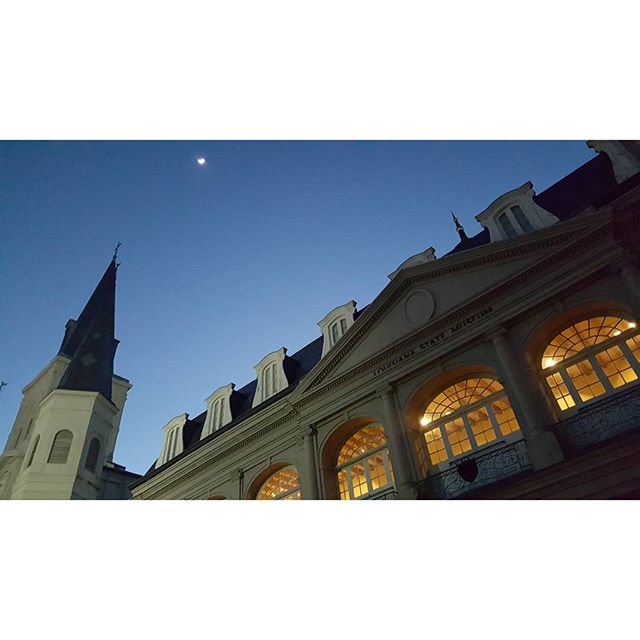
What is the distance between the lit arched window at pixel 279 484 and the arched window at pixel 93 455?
9598mm

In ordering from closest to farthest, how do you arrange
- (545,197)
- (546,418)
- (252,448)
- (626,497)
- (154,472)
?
(626,497) < (546,418) < (545,197) < (252,448) < (154,472)

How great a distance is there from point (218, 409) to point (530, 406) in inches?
493

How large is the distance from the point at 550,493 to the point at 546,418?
1611mm

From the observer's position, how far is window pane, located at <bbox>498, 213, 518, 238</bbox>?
1356cm

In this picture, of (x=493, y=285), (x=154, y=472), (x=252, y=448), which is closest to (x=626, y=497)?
(x=493, y=285)

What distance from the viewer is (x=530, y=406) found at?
10.4 m

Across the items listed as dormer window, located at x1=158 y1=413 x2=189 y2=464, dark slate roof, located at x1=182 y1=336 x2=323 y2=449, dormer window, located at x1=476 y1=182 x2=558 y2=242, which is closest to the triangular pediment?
dormer window, located at x1=476 y1=182 x2=558 y2=242

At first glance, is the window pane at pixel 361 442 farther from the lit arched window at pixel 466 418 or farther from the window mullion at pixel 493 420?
the window mullion at pixel 493 420

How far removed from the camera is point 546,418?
401 inches

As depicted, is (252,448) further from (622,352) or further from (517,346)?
(622,352)

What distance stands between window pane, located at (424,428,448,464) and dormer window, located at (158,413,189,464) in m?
11.3

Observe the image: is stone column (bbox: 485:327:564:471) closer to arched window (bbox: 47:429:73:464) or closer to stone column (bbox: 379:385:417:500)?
stone column (bbox: 379:385:417:500)

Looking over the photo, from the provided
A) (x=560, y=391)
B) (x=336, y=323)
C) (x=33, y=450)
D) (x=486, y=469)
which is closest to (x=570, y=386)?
(x=560, y=391)

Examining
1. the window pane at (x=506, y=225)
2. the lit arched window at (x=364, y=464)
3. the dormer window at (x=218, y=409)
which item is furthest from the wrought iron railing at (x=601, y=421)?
the dormer window at (x=218, y=409)
